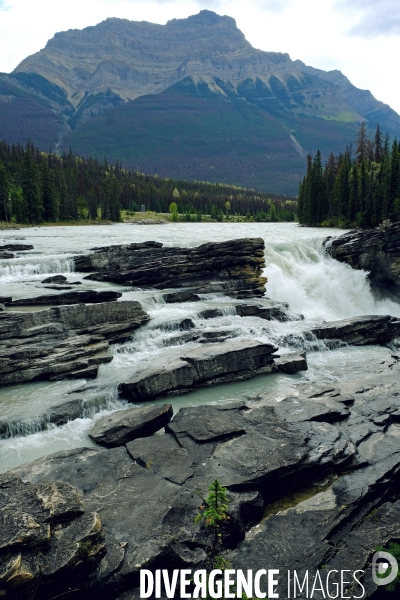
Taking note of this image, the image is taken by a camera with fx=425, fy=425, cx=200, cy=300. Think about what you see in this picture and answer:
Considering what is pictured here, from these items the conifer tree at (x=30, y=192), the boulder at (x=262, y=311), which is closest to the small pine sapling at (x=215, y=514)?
the boulder at (x=262, y=311)

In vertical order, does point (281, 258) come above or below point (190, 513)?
above

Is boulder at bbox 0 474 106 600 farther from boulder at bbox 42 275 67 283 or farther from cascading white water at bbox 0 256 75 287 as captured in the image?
cascading white water at bbox 0 256 75 287

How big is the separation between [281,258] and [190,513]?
37231mm

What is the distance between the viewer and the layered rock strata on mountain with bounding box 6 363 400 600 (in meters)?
9.85

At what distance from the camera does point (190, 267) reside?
38.1 m

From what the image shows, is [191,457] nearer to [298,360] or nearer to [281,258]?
[298,360]

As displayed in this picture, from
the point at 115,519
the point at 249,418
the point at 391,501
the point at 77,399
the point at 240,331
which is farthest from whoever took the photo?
the point at 240,331

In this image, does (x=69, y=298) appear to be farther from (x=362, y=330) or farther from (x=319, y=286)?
(x=319, y=286)

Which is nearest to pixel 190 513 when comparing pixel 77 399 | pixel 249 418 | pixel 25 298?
pixel 249 418

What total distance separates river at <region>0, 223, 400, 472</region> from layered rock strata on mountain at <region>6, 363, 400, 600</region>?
3.14 metres

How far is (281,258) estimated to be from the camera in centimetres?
4569

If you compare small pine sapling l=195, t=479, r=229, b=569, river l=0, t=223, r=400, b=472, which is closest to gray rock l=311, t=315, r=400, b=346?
river l=0, t=223, r=400, b=472

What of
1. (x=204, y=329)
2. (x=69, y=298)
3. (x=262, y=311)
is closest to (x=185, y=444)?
(x=204, y=329)

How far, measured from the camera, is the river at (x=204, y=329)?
16656 millimetres
